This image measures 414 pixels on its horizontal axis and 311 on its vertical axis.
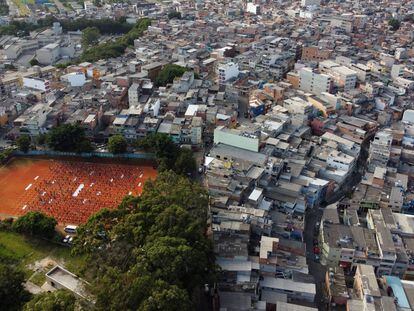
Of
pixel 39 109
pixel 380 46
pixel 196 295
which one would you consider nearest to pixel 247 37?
pixel 380 46

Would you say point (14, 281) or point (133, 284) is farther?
point (14, 281)

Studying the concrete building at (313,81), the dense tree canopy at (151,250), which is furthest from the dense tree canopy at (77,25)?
the dense tree canopy at (151,250)

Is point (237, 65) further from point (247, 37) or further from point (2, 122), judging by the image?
point (2, 122)

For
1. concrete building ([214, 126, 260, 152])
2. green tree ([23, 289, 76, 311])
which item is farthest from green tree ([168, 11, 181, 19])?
green tree ([23, 289, 76, 311])

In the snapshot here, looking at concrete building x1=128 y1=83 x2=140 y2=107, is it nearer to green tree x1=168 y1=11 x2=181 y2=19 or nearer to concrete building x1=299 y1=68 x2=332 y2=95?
concrete building x1=299 y1=68 x2=332 y2=95

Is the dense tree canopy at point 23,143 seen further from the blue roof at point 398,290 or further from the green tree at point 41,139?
the blue roof at point 398,290

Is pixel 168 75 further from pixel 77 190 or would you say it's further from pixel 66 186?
pixel 77 190

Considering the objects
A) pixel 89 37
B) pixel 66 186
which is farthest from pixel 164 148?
pixel 89 37
